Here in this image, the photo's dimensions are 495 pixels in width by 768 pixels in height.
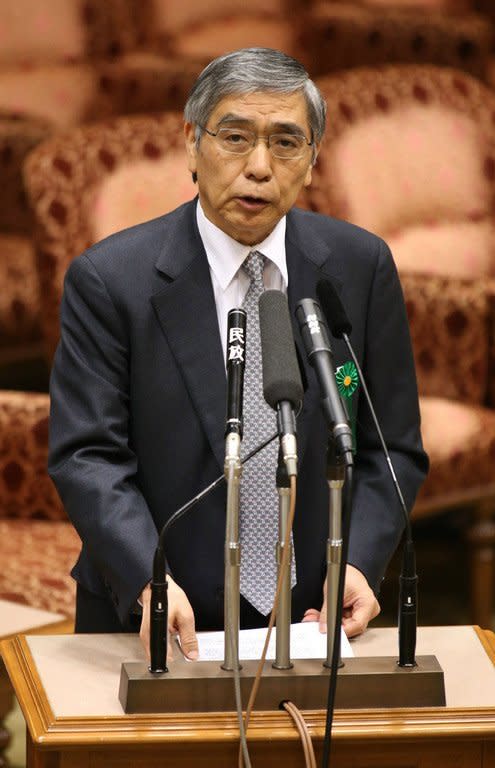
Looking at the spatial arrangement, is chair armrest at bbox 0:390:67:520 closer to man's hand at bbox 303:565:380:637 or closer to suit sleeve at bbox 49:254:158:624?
suit sleeve at bbox 49:254:158:624

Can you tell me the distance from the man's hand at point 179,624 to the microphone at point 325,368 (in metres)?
0.40

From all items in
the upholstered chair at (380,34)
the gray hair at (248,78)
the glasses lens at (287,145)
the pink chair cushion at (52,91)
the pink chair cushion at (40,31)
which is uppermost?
the upholstered chair at (380,34)

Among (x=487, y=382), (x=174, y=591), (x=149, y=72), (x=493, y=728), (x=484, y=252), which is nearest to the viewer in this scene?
(x=493, y=728)

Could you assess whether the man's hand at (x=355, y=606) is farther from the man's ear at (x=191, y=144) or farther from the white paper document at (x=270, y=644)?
the man's ear at (x=191, y=144)

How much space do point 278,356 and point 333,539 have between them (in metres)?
0.24

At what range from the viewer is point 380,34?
5.45 meters

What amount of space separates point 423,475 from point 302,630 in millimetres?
398

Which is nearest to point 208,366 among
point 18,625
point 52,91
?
point 18,625

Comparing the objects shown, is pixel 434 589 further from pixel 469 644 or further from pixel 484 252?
pixel 469 644

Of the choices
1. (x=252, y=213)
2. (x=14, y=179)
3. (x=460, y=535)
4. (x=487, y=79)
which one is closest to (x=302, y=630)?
(x=252, y=213)

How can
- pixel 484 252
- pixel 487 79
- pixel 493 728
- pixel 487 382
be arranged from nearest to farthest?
pixel 493 728 → pixel 487 382 → pixel 484 252 → pixel 487 79

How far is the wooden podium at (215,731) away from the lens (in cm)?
169

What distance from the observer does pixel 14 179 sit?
4852mm

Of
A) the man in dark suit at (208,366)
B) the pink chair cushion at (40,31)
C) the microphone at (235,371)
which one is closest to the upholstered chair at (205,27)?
the pink chair cushion at (40,31)
